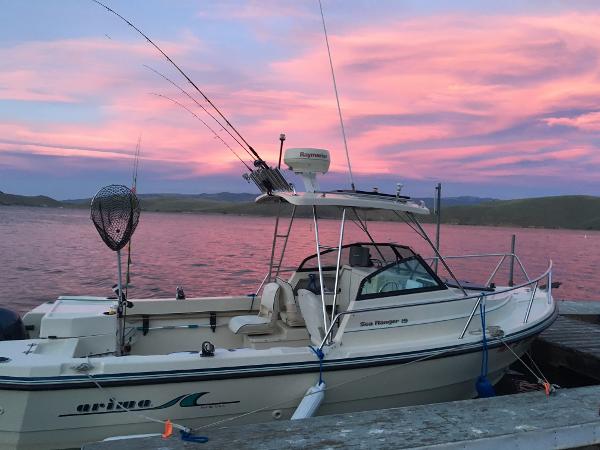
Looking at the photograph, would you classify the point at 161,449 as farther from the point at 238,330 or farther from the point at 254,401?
the point at 238,330

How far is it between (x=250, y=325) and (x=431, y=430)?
267 cm

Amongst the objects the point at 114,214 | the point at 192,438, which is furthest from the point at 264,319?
the point at 192,438

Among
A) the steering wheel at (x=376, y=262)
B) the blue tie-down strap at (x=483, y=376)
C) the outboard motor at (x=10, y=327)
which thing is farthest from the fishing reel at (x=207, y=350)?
the blue tie-down strap at (x=483, y=376)

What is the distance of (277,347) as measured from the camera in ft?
18.7

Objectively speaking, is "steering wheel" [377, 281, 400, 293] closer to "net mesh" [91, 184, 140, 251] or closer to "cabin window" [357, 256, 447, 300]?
"cabin window" [357, 256, 447, 300]

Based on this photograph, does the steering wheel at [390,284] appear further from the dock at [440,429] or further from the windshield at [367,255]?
the dock at [440,429]

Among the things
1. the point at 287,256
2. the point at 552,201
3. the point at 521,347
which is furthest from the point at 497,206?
the point at 521,347

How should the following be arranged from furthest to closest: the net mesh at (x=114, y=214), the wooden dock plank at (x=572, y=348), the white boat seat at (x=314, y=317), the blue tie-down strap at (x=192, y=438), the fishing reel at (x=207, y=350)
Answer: the wooden dock plank at (x=572, y=348) → the white boat seat at (x=314, y=317) → the net mesh at (x=114, y=214) → the fishing reel at (x=207, y=350) → the blue tie-down strap at (x=192, y=438)

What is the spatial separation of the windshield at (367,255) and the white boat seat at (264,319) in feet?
1.98

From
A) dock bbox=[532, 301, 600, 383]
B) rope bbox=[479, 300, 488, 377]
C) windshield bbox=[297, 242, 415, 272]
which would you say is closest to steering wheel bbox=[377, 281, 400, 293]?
windshield bbox=[297, 242, 415, 272]

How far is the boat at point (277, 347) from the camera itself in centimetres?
471

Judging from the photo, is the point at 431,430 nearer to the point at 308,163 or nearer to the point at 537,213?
the point at 308,163

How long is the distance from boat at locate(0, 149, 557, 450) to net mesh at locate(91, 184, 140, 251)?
88 centimetres

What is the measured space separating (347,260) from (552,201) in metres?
184
